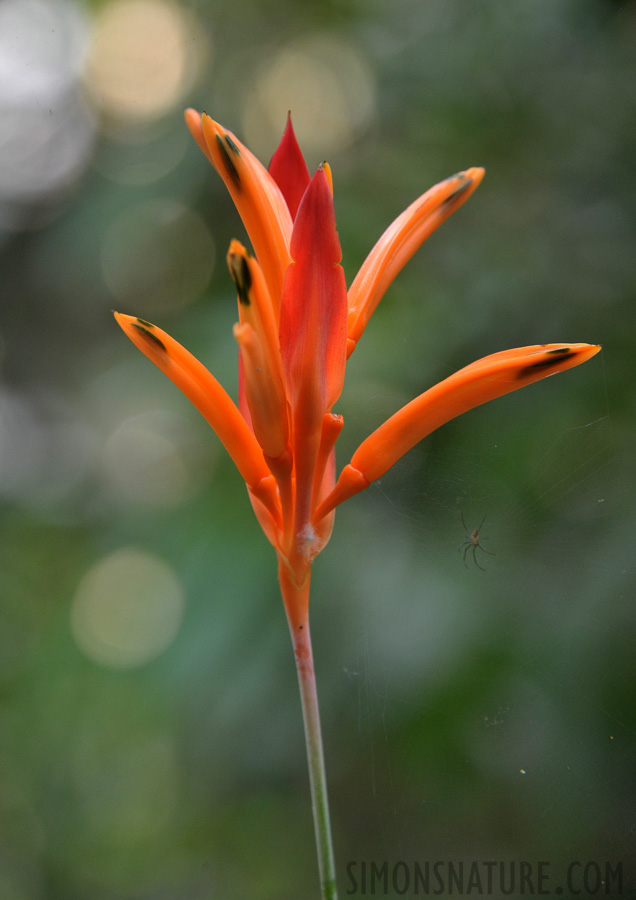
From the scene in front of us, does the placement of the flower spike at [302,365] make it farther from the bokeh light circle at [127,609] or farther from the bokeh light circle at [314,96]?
the bokeh light circle at [314,96]

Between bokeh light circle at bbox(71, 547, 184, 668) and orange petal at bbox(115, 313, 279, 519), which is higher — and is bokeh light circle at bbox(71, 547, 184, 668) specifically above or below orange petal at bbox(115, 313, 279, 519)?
below

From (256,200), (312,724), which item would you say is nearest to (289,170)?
(256,200)

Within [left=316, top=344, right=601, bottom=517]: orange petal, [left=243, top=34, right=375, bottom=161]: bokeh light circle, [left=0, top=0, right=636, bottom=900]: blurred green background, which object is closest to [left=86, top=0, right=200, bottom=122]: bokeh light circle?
[left=0, top=0, right=636, bottom=900]: blurred green background

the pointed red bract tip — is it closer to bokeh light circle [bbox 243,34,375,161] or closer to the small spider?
the small spider

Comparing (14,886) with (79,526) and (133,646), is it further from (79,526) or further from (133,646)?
(79,526)

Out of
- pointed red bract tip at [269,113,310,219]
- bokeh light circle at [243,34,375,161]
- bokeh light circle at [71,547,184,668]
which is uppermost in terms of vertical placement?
bokeh light circle at [243,34,375,161]

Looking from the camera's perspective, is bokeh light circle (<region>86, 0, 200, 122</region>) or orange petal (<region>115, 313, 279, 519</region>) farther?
bokeh light circle (<region>86, 0, 200, 122</region>)

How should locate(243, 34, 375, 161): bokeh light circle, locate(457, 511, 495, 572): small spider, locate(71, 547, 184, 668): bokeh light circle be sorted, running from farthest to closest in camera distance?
locate(243, 34, 375, 161): bokeh light circle, locate(71, 547, 184, 668): bokeh light circle, locate(457, 511, 495, 572): small spider
